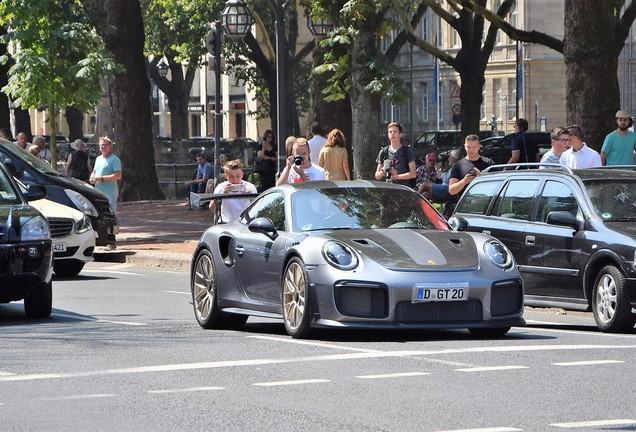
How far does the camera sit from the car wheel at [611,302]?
13828 millimetres

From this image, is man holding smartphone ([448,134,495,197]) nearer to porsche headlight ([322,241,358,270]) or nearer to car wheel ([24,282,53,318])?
car wheel ([24,282,53,318])

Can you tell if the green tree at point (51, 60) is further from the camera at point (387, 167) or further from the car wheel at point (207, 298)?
the car wheel at point (207, 298)

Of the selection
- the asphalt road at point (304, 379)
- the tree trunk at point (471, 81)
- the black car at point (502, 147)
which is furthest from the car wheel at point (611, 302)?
the black car at point (502, 147)

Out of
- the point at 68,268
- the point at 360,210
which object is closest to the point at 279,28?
the point at 68,268

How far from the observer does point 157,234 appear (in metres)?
28.7

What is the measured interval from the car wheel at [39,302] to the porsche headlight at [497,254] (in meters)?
4.41

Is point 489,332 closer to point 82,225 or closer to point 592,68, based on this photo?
point 82,225

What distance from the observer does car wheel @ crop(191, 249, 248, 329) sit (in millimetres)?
13977

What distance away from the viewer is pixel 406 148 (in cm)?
2095

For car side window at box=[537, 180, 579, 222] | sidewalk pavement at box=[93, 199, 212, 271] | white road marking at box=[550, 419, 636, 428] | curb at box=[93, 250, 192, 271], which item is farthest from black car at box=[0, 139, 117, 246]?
white road marking at box=[550, 419, 636, 428]

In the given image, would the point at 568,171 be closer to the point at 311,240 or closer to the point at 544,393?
the point at 311,240

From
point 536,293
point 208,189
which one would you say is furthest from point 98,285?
point 208,189

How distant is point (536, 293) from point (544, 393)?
605 centimetres

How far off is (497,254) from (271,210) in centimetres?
210
